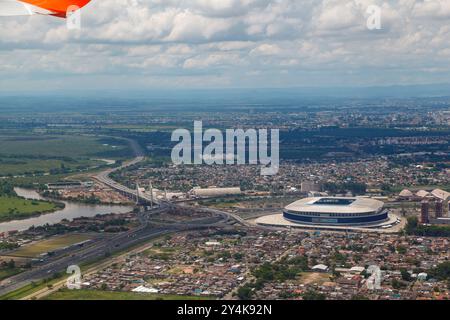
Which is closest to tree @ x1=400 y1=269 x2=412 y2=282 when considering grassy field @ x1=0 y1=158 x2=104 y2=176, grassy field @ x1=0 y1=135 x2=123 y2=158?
grassy field @ x1=0 y1=158 x2=104 y2=176

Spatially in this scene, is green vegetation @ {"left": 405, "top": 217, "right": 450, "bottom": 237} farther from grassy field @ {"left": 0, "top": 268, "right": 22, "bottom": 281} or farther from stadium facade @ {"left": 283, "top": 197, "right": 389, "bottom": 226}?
grassy field @ {"left": 0, "top": 268, "right": 22, "bottom": 281}

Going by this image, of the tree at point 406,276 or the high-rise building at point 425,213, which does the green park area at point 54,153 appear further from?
the tree at point 406,276

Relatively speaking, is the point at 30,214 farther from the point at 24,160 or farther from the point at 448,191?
the point at 24,160

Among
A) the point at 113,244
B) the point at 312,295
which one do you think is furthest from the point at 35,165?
the point at 312,295

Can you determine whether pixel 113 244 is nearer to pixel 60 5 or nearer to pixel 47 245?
pixel 47 245

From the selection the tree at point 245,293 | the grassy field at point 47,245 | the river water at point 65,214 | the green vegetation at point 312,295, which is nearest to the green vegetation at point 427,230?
the green vegetation at point 312,295
